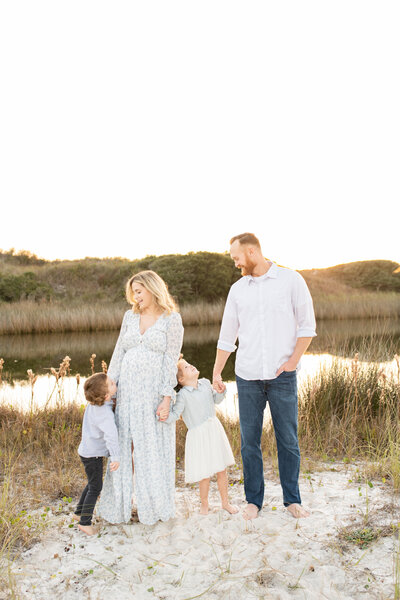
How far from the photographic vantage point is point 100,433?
356cm

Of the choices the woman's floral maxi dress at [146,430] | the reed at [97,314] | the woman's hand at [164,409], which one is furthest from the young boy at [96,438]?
the reed at [97,314]

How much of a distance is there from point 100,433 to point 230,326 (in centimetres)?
119

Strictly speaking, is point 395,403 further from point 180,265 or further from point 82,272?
point 82,272

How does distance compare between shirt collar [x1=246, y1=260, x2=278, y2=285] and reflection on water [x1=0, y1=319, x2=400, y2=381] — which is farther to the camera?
reflection on water [x1=0, y1=319, x2=400, y2=381]

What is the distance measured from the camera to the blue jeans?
3.56m

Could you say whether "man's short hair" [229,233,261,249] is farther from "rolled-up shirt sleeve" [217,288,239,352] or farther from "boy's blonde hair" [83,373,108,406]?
"boy's blonde hair" [83,373,108,406]

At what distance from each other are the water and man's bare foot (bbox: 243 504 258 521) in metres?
3.41

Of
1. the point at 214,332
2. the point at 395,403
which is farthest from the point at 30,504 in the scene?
the point at 214,332

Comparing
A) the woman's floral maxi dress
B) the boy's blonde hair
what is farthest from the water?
the boy's blonde hair

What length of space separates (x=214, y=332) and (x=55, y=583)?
667 inches

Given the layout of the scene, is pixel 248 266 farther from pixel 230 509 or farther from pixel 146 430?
pixel 230 509

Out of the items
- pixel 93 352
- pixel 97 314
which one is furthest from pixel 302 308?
pixel 97 314

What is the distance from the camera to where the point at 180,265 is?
2706cm

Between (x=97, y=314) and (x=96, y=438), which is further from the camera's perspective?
(x=97, y=314)
